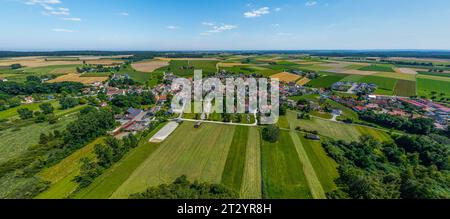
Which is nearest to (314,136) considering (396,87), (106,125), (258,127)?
(258,127)

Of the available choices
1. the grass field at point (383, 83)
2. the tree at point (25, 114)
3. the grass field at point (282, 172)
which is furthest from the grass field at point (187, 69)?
the grass field at point (282, 172)

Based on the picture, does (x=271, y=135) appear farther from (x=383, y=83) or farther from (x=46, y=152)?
(x=383, y=83)

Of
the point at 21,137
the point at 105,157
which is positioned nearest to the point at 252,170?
the point at 105,157

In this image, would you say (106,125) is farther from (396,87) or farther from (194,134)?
(396,87)

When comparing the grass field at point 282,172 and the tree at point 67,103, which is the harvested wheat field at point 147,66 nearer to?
the tree at point 67,103

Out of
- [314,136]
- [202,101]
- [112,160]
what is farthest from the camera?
[202,101]
